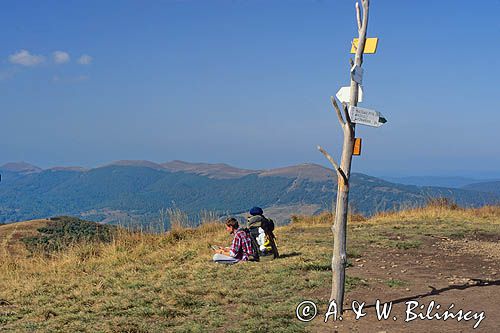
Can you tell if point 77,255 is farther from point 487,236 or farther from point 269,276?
point 487,236

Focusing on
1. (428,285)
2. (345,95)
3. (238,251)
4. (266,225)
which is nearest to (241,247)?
(238,251)

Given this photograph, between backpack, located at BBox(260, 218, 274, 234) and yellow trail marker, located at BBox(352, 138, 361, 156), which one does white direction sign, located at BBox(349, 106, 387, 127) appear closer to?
yellow trail marker, located at BBox(352, 138, 361, 156)

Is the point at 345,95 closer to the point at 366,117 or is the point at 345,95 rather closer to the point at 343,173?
the point at 366,117

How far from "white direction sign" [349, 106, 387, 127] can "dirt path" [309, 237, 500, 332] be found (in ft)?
8.16

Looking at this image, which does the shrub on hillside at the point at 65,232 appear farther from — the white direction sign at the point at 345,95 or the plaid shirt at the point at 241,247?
the white direction sign at the point at 345,95

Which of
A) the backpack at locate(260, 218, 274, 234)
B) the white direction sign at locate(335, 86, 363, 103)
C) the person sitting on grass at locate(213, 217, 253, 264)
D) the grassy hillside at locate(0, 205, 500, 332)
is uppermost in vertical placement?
the white direction sign at locate(335, 86, 363, 103)

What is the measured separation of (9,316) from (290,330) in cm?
456

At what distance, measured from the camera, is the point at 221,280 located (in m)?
10.1

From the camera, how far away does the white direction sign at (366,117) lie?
23.4 ft

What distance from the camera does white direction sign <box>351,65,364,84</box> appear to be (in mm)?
7118

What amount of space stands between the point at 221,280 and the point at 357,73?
4.73 metres

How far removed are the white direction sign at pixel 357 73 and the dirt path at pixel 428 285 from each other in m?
3.03

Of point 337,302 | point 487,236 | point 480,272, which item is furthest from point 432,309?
point 487,236

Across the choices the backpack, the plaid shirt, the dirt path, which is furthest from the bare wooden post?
the backpack
